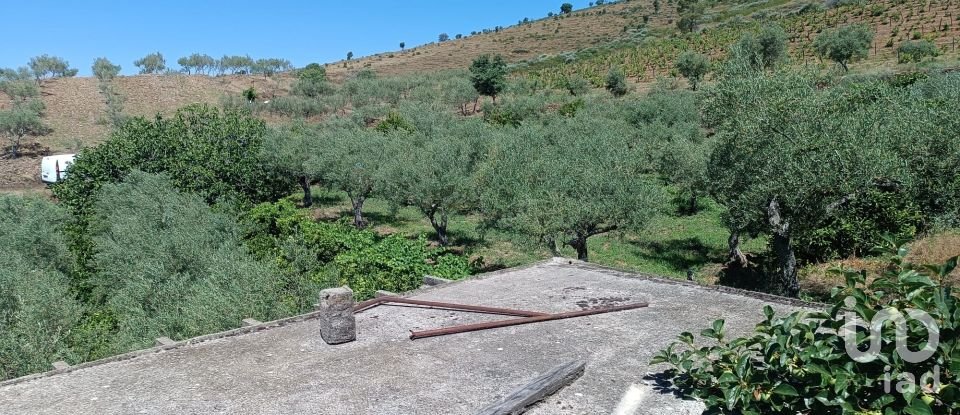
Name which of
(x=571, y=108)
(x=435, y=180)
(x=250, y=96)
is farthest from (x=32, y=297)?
(x=250, y=96)

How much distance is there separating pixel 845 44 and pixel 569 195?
133 feet

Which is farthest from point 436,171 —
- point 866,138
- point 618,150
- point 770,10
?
point 770,10

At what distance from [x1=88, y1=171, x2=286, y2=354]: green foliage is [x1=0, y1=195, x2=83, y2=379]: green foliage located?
3.99ft

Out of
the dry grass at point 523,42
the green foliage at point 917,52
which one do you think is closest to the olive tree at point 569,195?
the green foliage at point 917,52

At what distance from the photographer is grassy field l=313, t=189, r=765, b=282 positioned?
23469 millimetres

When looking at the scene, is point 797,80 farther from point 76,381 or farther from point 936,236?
point 76,381

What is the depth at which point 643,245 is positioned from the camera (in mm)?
27000

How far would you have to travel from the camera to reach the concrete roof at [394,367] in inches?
267

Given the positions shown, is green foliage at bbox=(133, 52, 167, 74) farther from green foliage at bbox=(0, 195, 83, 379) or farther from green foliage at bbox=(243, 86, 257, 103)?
green foliage at bbox=(0, 195, 83, 379)

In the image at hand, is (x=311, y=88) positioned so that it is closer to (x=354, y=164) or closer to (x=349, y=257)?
(x=354, y=164)

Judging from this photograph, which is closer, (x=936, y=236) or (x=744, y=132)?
(x=744, y=132)

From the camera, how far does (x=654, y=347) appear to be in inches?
326

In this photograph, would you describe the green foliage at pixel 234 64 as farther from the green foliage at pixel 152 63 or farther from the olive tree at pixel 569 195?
the olive tree at pixel 569 195

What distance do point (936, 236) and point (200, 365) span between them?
752 inches
